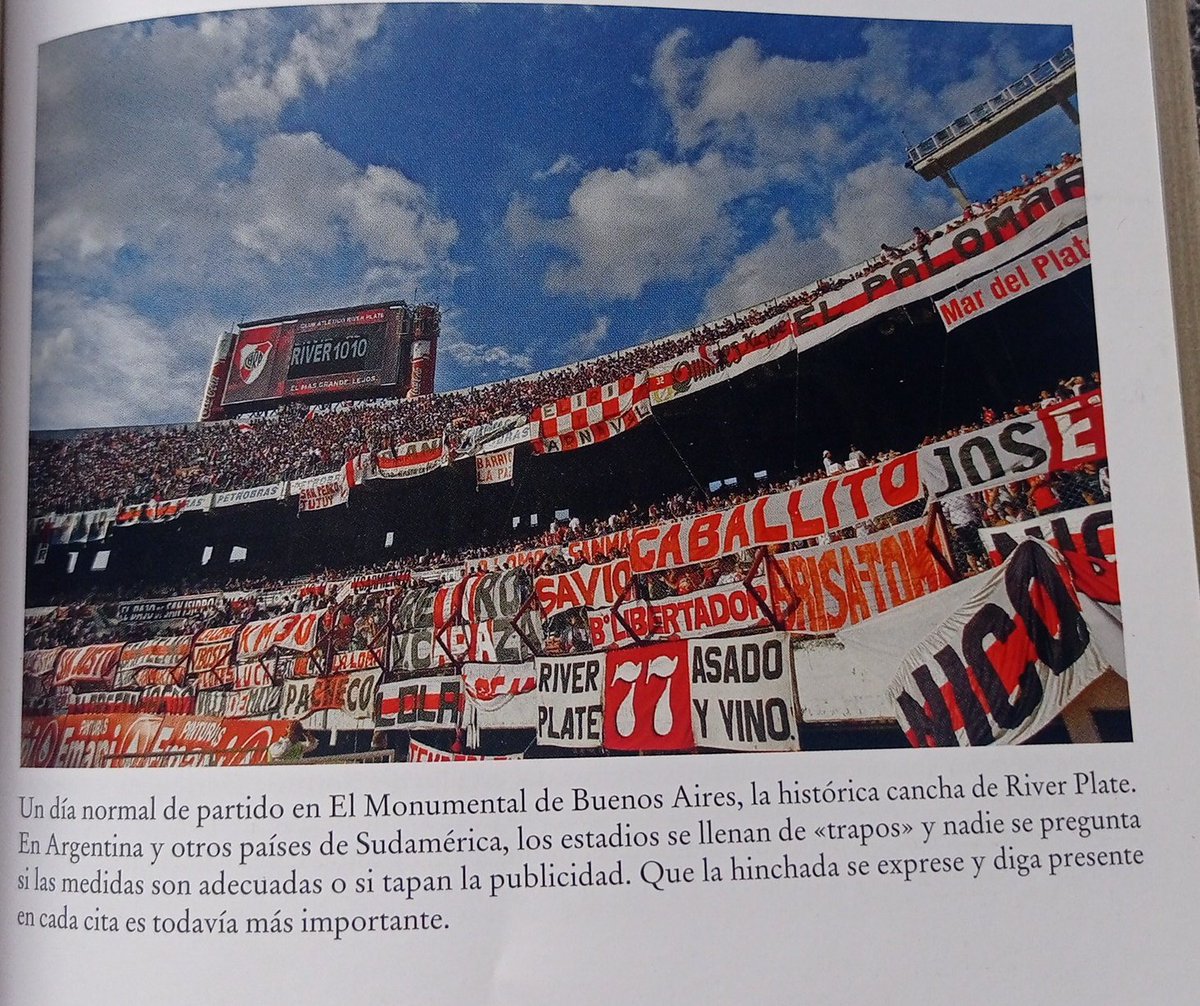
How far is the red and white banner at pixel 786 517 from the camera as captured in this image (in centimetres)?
129

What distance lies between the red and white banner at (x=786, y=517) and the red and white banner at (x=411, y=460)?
0.33m

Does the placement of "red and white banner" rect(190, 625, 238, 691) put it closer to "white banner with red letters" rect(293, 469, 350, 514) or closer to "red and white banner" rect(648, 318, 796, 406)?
"white banner with red letters" rect(293, 469, 350, 514)

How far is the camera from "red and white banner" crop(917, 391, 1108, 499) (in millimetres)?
1263

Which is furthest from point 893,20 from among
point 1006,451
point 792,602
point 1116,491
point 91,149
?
point 91,149

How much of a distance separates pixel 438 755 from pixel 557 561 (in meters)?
0.32

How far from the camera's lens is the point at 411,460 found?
1308 mm

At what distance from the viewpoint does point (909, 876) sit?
3.76 feet

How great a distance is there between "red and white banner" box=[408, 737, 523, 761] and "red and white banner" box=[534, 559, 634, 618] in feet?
0.68

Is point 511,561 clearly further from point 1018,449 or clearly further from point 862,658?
point 1018,449

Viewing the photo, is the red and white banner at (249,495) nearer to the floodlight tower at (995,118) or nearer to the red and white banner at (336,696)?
the red and white banner at (336,696)

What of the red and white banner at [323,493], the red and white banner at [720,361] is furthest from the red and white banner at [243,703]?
the red and white banner at [720,361]

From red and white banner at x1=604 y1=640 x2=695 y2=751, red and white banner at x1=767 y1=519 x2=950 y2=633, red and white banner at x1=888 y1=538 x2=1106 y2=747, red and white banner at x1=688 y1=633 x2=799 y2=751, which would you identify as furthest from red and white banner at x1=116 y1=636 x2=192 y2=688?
red and white banner at x1=888 y1=538 x2=1106 y2=747

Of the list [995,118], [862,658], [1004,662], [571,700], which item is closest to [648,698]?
[571,700]

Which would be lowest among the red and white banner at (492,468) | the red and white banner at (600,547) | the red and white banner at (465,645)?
the red and white banner at (465,645)
